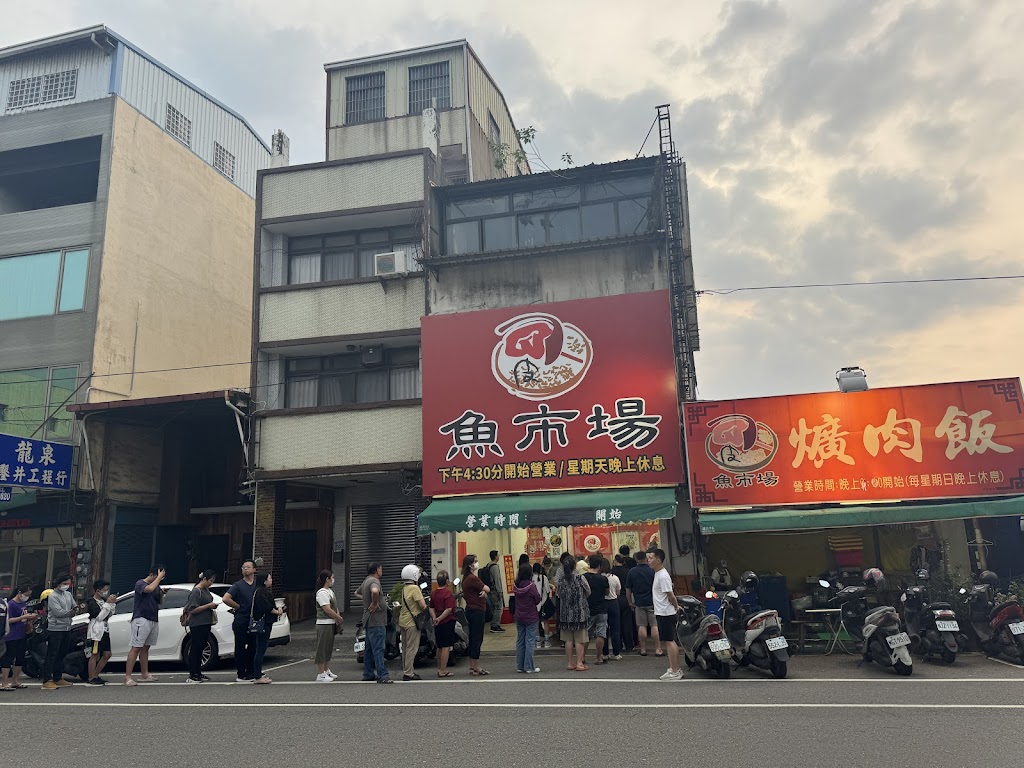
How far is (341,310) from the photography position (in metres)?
19.4

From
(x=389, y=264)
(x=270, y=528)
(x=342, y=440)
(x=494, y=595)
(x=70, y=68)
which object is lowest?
(x=494, y=595)

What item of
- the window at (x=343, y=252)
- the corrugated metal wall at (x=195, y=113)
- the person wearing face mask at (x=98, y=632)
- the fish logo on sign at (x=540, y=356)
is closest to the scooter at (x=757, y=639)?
the fish logo on sign at (x=540, y=356)

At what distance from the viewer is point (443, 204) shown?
20.1m

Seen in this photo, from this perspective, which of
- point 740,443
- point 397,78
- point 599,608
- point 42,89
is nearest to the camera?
point 599,608

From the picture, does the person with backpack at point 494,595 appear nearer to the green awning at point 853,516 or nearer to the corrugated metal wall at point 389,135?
the green awning at point 853,516

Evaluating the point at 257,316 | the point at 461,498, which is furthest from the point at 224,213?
the point at 461,498

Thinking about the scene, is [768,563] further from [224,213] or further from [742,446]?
[224,213]

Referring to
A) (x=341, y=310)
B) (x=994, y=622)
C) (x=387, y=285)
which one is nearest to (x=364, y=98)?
(x=387, y=285)

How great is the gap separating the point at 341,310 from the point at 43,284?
990 cm

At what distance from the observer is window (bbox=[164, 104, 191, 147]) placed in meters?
26.0

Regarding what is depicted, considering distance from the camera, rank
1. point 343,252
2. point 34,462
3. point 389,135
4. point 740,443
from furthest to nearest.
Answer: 1. point 389,135
2. point 343,252
3. point 34,462
4. point 740,443

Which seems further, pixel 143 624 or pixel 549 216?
pixel 549 216

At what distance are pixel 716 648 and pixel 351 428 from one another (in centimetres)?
1136

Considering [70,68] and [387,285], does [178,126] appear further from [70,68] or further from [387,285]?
[387,285]
